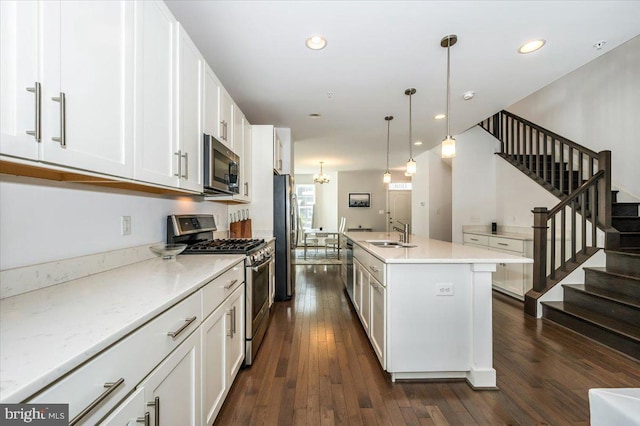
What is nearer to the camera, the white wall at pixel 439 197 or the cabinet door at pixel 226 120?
the cabinet door at pixel 226 120

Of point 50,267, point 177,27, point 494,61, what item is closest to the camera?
point 50,267

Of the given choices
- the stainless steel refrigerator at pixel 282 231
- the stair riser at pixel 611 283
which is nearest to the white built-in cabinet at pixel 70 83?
the stainless steel refrigerator at pixel 282 231

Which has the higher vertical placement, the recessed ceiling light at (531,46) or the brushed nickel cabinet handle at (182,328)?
the recessed ceiling light at (531,46)

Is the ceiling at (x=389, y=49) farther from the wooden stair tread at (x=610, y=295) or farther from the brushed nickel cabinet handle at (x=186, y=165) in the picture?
the wooden stair tread at (x=610, y=295)

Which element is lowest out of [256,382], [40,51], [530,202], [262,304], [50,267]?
[256,382]

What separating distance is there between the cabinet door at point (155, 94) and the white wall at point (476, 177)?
4.99 metres

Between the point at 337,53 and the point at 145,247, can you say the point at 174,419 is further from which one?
the point at 337,53

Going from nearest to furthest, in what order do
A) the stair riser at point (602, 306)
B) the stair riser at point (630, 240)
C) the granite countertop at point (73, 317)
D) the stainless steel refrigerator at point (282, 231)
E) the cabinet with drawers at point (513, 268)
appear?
Answer: the granite countertop at point (73, 317)
the stair riser at point (602, 306)
the stair riser at point (630, 240)
the cabinet with drawers at point (513, 268)
the stainless steel refrigerator at point (282, 231)

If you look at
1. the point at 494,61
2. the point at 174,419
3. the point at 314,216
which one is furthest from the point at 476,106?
the point at 314,216

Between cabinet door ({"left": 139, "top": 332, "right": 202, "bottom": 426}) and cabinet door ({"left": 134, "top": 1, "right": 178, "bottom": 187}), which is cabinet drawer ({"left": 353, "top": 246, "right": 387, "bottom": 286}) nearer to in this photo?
cabinet door ({"left": 139, "top": 332, "right": 202, "bottom": 426})

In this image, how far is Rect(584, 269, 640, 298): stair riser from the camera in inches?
106

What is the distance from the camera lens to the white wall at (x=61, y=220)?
1062mm

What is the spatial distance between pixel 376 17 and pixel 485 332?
239cm

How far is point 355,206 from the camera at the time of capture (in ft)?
32.4
